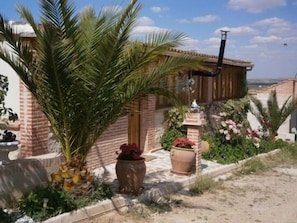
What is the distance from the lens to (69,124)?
256 inches

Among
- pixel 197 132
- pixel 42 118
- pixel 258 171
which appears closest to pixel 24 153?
pixel 42 118

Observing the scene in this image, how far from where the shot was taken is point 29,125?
299 inches

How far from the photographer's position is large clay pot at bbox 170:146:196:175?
9.70 meters

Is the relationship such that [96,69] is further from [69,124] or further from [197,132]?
[197,132]

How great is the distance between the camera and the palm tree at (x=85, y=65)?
19.4 ft

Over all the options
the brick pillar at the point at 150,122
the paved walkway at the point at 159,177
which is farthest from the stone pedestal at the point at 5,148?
the brick pillar at the point at 150,122

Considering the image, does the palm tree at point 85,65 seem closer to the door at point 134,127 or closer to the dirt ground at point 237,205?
the dirt ground at point 237,205

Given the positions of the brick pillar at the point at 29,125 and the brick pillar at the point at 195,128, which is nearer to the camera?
the brick pillar at the point at 29,125

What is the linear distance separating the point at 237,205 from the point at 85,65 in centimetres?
443

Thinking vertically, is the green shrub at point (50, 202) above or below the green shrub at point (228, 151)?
above

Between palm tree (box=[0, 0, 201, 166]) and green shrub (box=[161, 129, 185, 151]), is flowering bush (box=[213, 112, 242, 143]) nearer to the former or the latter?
green shrub (box=[161, 129, 185, 151])

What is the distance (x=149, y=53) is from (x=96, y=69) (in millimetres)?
935

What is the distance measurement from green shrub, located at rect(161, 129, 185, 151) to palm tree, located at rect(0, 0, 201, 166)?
6106 millimetres

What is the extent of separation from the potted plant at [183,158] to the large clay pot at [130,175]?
7.11 feet
